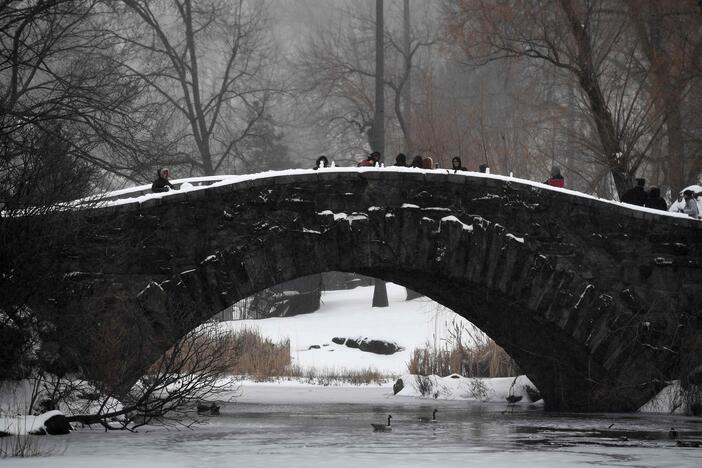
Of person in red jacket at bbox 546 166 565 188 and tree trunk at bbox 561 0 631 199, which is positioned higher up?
tree trunk at bbox 561 0 631 199

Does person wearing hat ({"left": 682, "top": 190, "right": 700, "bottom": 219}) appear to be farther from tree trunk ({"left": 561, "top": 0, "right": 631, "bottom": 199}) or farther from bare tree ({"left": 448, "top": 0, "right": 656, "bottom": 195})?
tree trunk ({"left": 561, "top": 0, "right": 631, "bottom": 199})

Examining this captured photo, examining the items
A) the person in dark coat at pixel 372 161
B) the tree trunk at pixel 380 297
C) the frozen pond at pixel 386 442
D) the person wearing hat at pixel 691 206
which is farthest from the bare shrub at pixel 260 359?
the person wearing hat at pixel 691 206

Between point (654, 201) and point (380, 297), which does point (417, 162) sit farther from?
point (380, 297)

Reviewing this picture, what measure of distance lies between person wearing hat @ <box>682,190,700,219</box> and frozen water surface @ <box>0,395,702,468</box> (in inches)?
125

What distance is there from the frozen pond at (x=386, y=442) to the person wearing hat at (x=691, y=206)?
3.18 metres

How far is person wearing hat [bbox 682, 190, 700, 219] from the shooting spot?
1994 centimetres

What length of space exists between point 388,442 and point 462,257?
480 centimetres

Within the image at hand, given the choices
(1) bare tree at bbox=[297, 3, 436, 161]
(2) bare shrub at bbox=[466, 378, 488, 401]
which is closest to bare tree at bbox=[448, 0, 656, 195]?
(2) bare shrub at bbox=[466, 378, 488, 401]

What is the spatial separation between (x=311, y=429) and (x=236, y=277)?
237cm

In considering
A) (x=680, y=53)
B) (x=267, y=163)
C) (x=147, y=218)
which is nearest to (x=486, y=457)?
(x=147, y=218)

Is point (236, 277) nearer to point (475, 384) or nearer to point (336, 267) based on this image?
point (336, 267)

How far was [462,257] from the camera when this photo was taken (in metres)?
18.6

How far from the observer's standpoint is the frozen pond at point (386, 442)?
12.4 meters

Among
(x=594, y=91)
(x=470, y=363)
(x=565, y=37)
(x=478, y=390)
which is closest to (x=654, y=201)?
(x=594, y=91)
